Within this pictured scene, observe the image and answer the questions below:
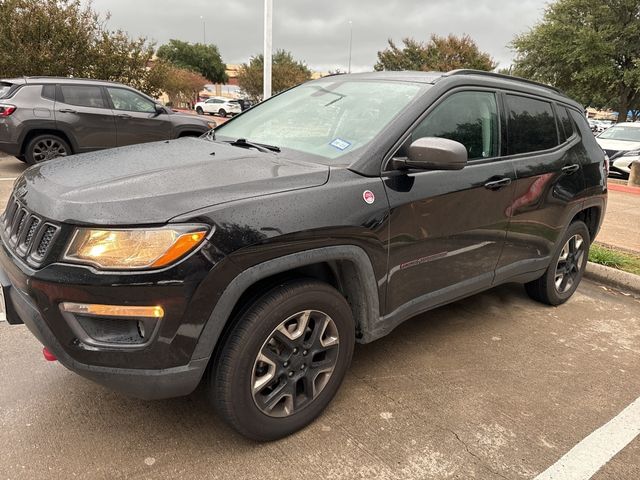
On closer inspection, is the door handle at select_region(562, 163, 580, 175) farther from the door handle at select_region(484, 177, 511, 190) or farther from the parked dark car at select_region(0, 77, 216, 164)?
the parked dark car at select_region(0, 77, 216, 164)

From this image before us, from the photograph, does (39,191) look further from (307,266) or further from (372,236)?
(372,236)

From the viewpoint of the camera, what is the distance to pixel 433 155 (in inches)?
97.3

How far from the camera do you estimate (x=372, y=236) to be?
2.46m

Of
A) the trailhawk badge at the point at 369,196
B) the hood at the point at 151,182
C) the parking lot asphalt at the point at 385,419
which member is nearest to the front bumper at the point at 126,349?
the hood at the point at 151,182

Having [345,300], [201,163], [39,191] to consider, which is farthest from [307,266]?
[39,191]

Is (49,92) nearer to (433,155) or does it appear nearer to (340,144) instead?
(340,144)

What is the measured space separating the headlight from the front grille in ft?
0.48

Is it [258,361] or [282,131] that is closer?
[258,361]

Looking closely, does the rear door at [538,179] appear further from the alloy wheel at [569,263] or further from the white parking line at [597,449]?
the white parking line at [597,449]

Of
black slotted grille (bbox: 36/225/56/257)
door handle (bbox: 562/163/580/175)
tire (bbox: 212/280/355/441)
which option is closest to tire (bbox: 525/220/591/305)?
door handle (bbox: 562/163/580/175)

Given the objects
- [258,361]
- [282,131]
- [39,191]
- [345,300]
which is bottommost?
[258,361]

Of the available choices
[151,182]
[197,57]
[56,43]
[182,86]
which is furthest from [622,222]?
[197,57]

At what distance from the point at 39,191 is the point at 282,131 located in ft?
4.58

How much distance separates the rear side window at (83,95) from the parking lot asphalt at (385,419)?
6630 millimetres
